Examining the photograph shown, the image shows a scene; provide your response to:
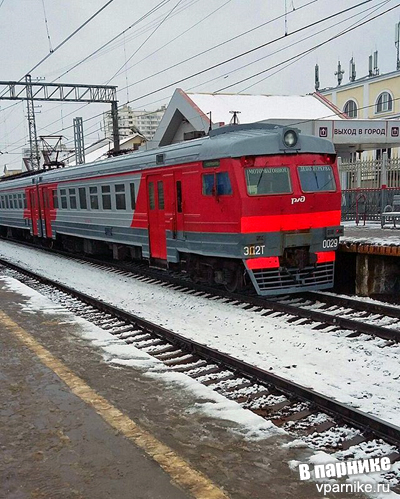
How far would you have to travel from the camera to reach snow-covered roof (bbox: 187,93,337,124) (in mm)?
24844

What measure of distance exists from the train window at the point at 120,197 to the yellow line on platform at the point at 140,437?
7.35 metres

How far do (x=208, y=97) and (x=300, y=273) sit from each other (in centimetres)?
1908

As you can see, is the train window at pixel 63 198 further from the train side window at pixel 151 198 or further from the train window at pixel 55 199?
the train side window at pixel 151 198

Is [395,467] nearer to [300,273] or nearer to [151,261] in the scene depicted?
[300,273]

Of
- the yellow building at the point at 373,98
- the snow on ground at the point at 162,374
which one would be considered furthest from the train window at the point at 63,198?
the yellow building at the point at 373,98

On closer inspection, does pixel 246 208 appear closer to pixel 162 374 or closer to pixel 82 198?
pixel 162 374

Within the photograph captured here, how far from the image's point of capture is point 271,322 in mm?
8094

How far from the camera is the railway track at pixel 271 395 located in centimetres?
412

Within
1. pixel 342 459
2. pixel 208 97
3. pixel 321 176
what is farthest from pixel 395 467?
pixel 208 97

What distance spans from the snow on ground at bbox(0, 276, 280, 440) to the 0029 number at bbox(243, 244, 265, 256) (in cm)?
285

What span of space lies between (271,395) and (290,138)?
18.4 feet

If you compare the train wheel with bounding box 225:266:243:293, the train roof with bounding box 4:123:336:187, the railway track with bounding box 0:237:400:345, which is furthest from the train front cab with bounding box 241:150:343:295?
the train wheel with bounding box 225:266:243:293

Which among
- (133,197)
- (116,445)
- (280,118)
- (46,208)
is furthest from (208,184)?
(280,118)

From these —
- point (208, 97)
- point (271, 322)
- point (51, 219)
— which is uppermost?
point (208, 97)
